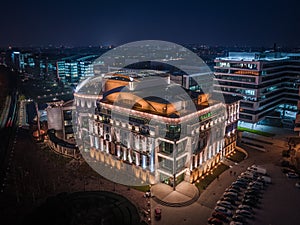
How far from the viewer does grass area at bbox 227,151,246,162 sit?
208 feet

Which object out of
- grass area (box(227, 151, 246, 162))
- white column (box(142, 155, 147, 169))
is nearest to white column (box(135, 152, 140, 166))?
white column (box(142, 155, 147, 169))

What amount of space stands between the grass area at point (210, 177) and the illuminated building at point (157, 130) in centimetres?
116

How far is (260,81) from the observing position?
262 feet

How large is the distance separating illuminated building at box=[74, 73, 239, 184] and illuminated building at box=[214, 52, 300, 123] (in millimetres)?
19487

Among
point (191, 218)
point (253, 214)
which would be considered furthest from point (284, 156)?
point (191, 218)

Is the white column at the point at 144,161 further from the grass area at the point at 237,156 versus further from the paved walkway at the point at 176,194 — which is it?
the grass area at the point at 237,156

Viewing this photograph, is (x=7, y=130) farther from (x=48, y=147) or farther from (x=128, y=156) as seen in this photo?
(x=128, y=156)

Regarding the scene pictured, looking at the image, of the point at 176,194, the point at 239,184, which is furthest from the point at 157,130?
the point at 239,184

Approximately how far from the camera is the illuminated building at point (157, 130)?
4919 centimetres

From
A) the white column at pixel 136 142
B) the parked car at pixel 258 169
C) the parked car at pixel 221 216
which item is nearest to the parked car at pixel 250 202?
the parked car at pixel 221 216

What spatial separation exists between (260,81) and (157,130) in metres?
46.7

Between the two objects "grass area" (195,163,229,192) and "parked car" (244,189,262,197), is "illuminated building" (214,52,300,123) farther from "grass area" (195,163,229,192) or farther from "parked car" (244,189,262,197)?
"parked car" (244,189,262,197)

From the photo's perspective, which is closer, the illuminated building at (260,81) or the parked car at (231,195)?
the parked car at (231,195)

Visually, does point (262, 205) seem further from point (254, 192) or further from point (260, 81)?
point (260, 81)
